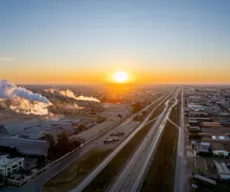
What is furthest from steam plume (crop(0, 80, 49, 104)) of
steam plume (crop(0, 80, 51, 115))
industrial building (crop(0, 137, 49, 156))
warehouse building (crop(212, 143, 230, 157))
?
warehouse building (crop(212, 143, 230, 157))

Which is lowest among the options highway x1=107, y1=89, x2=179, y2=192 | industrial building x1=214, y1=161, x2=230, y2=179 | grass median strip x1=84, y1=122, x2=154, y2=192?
grass median strip x1=84, y1=122, x2=154, y2=192

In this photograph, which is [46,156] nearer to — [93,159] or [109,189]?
[93,159]

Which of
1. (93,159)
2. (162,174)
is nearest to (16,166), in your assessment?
(93,159)

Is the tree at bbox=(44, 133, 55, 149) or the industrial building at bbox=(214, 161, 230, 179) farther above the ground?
the tree at bbox=(44, 133, 55, 149)

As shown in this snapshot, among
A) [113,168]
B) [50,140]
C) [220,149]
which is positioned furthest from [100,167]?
[220,149]

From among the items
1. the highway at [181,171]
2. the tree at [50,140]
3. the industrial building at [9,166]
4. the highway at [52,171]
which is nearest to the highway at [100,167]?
the highway at [52,171]

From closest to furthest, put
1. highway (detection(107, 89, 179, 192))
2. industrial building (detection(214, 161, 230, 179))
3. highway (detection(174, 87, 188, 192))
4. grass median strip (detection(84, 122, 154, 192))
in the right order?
highway (detection(107, 89, 179, 192)), grass median strip (detection(84, 122, 154, 192)), highway (detection(174, 87, 188, 192)), industrial building (detection(214, 161, 230, 179))

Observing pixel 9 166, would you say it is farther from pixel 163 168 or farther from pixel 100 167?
pixel 163 168

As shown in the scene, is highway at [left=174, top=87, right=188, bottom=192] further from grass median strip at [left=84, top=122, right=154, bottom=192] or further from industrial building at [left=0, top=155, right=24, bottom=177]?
industrial building at [left=0, top=155, right=24, bottom=177]

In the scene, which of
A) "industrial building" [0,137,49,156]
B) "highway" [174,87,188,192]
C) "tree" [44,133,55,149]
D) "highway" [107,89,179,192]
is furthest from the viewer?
"tree" [44,133,55,149]
